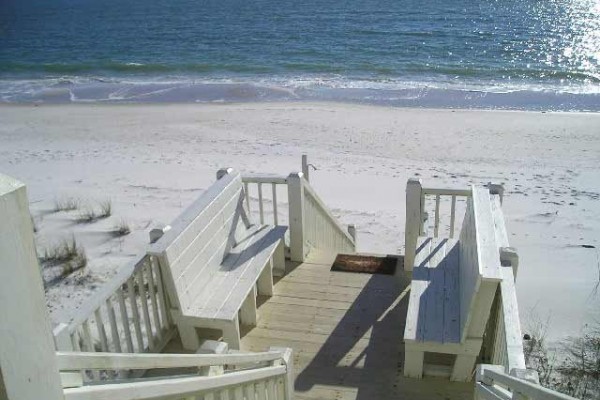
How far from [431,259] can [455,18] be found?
41.4 m

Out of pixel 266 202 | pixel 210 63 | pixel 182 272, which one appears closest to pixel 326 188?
pixel 266 202

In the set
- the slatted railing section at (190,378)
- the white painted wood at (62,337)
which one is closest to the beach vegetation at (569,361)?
the slatted railing section at (190,378)

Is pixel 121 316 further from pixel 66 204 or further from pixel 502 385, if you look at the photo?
pixel 66 204

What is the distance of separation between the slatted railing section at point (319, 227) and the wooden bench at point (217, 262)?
57cm

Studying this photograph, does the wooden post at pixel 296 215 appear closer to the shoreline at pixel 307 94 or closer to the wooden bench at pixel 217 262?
the wooden bench at pixel 217 262

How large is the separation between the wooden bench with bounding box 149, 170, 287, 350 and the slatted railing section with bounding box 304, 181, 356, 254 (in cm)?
57

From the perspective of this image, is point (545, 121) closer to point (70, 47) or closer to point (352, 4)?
point (70, 47)

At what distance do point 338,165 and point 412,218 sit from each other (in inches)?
308

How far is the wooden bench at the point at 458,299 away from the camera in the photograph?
3.73 metres

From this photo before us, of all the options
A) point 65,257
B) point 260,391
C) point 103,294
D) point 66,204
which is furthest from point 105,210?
point 260,391

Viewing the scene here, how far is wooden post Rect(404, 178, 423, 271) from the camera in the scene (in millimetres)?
5672

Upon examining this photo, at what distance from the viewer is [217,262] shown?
513 centimetres

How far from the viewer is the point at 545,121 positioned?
60.1ft

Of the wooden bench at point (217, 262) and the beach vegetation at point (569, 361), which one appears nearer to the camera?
the wooden bench at point (217, 262)
